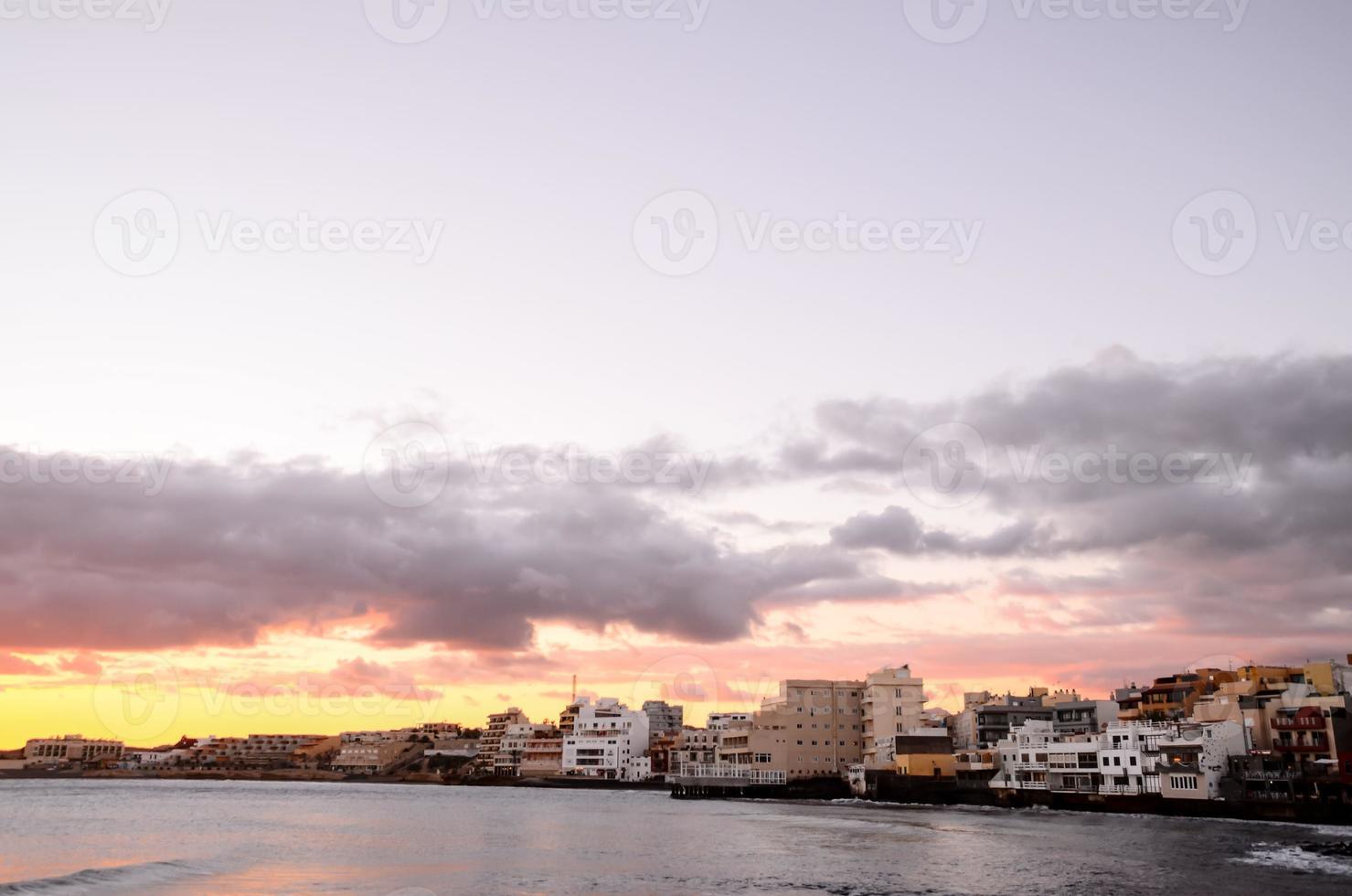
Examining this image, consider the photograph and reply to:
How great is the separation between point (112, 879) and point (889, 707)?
104 meters

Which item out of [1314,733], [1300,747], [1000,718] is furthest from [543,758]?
[1314,733]

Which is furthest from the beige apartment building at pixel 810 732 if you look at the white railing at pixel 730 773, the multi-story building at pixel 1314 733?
the multi-story building at pixel 1314 733

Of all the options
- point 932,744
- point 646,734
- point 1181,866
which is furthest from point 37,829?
point 646,734

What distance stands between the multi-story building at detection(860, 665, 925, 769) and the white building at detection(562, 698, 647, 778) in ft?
189

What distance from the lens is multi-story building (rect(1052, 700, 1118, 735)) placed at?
119125 millimetres

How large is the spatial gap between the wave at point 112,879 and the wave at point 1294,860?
49.2 m

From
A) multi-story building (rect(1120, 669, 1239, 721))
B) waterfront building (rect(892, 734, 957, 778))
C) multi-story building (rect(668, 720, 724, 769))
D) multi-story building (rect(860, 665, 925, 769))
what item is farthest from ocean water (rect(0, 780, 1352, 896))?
multi-story building (rect(668, 720, 724, 769))

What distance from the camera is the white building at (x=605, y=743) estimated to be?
183 meters

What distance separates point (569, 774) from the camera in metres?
184

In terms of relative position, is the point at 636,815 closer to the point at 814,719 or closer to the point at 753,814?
the point at 753,814

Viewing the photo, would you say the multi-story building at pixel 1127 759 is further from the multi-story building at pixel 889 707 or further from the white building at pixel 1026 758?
the multi-story building at pixel 889 707

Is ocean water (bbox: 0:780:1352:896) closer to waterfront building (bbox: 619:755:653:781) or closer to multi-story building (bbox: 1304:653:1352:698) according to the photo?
multi-story building (bbox: 1304:653:1352:698)

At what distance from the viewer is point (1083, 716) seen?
12238 centimetres

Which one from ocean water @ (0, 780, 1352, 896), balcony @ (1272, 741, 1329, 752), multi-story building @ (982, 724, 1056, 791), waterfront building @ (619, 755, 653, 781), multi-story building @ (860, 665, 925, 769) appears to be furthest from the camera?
waterfront building @ (619, 755, 653, 781)
